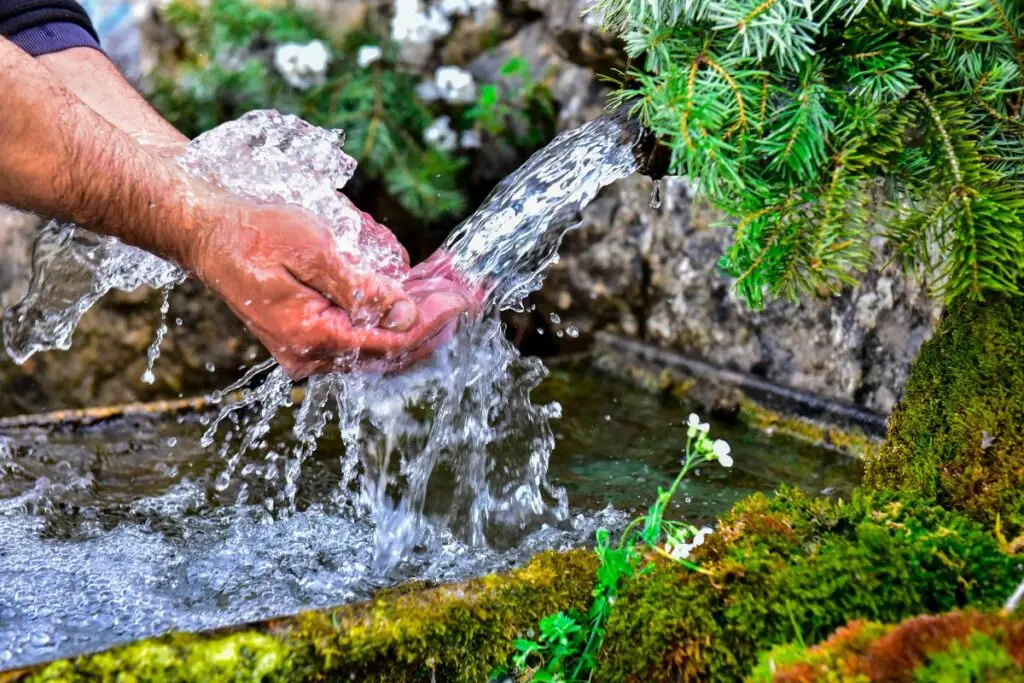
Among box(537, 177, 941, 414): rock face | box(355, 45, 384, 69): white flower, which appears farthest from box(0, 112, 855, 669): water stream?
box(355, 45, 384, 69): white flower

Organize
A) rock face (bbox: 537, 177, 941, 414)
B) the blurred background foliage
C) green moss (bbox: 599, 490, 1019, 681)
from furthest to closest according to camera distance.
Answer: the blurred background foliage, rock face (bbox: 537, 177, 941, 414), green moss (bbox: 599, 490, 1019, 681)

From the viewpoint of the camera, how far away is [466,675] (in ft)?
4.63

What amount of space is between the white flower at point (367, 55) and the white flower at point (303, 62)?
0.45 feet

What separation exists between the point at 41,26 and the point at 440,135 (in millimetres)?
1767

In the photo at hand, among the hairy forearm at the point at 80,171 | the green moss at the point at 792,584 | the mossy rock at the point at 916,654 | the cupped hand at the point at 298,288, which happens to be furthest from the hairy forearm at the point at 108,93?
the mossy rock at the point at 916,654

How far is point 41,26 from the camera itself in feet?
7.84

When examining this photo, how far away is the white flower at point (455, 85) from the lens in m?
3.91

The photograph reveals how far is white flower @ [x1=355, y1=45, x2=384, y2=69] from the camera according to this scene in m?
3.87

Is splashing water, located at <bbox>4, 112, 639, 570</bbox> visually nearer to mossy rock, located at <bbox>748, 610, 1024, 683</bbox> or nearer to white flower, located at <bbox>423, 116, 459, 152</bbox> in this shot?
mossy rock, located at <bbox>748, 610, 1024, 683</bbox>

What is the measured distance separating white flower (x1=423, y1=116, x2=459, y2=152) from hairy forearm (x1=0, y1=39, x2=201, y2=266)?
2.16m

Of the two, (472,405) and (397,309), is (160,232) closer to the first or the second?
(397,309)

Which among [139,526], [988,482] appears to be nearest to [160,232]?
[139,526]

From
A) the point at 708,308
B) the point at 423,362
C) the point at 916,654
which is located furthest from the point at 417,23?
the point at 916,654

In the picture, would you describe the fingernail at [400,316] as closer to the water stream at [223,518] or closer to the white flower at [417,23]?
the water stream at [223,518]
